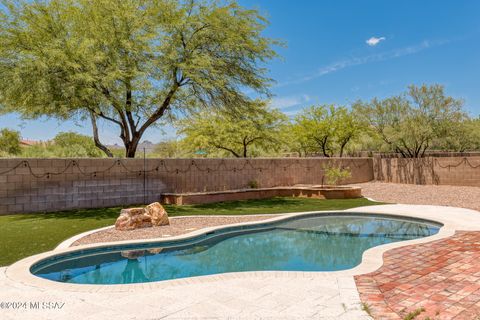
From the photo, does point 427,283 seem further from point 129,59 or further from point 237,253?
point 129,59

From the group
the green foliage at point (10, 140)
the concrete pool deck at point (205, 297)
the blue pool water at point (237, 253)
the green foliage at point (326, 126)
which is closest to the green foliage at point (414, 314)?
the concrete pool deck at point (205, 297)

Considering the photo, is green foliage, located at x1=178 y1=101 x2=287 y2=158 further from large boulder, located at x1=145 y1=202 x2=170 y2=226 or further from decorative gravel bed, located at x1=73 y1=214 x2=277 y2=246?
large boulder, located at x1=145 y1=202 x2=170 y2=226

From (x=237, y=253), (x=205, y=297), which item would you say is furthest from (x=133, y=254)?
(x=205, y=297)

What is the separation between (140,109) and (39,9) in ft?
18.2

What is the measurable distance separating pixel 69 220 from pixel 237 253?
6.14 meters

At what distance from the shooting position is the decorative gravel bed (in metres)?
8.81

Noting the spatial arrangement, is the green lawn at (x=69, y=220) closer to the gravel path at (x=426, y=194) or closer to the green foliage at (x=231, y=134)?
the gravel path at (x=426, y=194)

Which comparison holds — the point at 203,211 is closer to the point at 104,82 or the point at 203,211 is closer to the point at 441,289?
the point at 104,82

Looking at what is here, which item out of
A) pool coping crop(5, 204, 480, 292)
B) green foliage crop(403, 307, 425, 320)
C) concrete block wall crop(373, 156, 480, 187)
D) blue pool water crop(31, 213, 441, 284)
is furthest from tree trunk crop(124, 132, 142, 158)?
concrete block wall crop(373, 156, 480, 187)

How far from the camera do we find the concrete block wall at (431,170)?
65.5 feet

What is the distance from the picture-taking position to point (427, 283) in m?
5.27

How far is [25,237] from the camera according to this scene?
8.72m

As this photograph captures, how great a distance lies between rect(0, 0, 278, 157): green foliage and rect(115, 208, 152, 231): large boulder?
19.1 ft

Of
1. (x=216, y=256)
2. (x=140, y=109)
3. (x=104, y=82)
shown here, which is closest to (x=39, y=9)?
(x=104, y=82)
